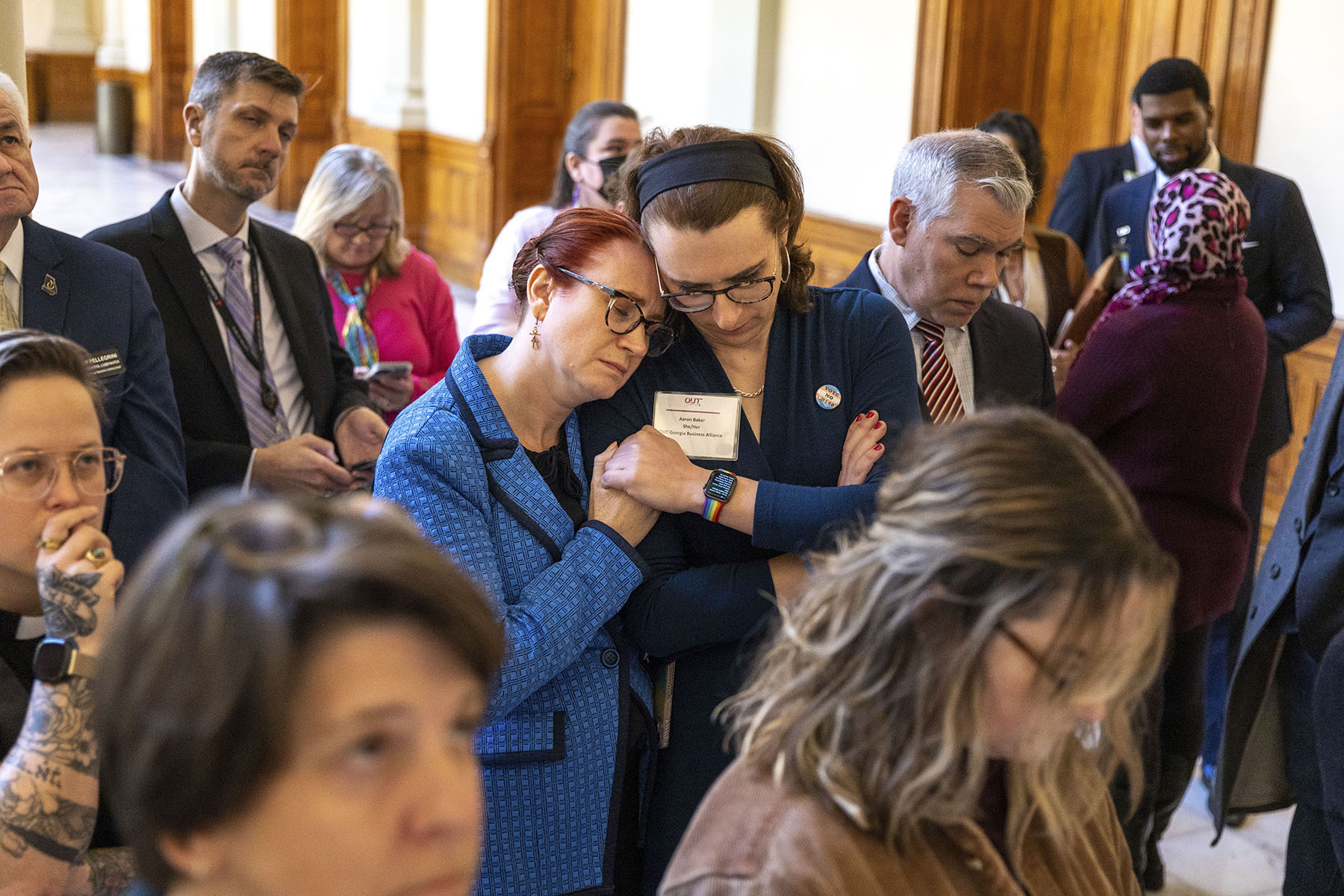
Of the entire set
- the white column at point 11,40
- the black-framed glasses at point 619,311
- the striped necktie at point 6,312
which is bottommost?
the striped necktie at point 6,312

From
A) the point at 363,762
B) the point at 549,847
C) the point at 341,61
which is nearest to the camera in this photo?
the point at 363,762

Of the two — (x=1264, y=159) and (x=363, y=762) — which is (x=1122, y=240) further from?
(x=363, y=762)

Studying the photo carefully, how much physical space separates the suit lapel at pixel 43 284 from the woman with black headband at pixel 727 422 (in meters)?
1.02

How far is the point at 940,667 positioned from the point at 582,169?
10.4 feet

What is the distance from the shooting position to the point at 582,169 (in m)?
4.00

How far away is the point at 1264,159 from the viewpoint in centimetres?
487

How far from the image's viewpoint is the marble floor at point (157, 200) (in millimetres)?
3178

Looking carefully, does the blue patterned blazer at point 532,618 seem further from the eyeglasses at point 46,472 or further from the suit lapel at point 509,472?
the eyeglasses at point 46,472

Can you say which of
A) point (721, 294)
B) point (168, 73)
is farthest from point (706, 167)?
point (168, 73)

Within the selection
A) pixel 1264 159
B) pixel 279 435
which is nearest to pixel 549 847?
pixel 279 435

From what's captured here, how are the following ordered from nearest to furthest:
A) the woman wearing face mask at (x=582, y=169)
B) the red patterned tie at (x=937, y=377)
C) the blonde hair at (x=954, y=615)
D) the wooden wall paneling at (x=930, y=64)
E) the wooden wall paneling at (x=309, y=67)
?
the blonde hair at (x=954, y=615), the red patterned tie at (x=937, y=377), the woman wearing face mask at (x=582, y=169), the wooden wall paneling at (x=930, y=64), the wooden wall paneling at (x=309, y=67)

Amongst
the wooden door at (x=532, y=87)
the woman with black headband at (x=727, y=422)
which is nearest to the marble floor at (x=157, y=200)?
the wooden door at (x=532, y=87)

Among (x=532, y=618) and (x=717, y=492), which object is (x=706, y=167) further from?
(x=532, y=618)

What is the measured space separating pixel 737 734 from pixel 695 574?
26cm
